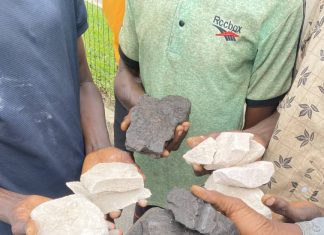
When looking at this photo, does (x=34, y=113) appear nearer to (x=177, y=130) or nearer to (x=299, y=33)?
(x=177, y=130)

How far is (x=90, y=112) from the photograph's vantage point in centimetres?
202

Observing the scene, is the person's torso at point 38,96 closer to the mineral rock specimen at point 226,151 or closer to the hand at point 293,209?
the mineral rock specimen at point 226,151

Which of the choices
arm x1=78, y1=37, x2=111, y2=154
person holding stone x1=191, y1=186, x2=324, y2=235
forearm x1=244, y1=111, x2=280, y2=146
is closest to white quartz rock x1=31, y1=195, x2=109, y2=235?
person holding stone x1=191, y1=186, x2=324, y2=235

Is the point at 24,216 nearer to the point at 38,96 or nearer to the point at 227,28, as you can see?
the point at 38,96

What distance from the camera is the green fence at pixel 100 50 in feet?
14.9

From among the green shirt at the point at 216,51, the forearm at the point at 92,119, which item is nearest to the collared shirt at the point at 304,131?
the green shirt at the point at 216,51

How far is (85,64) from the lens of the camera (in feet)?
6.71

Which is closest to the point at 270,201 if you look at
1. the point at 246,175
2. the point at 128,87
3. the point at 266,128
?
the point at 246,175

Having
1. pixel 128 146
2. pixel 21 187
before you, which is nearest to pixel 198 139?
pixel 128 146

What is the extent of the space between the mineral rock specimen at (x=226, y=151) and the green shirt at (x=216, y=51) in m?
0.23

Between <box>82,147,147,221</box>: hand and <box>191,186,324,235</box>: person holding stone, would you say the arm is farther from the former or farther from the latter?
<box>191,186,324,235</box>: person holding stone

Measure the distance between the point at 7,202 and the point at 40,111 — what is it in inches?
13.8

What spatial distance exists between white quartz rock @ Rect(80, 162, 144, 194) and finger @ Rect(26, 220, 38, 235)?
0.88 feet

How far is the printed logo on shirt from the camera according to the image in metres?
1.76
